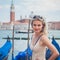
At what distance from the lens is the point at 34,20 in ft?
2.88

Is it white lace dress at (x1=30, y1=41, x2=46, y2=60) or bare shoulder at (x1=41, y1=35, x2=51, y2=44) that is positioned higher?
bare shoulder at (x1=41, y1=35, x2=51, y2=44)

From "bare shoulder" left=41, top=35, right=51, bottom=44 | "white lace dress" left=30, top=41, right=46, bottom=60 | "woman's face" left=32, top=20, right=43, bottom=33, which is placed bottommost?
"white lace dress" left=30, top=41, right=46, bottom=60

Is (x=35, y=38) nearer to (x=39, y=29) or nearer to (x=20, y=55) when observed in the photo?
(x=39, y=29)

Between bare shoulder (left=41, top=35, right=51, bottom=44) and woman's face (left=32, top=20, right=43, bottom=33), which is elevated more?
woman's face (left=32, top=20, right=43, bottom=33)

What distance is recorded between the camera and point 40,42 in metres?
0.84

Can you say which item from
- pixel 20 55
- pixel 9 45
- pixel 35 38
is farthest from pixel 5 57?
pixel 35 38

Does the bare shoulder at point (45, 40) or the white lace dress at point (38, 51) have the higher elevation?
the bare shoulder at point (45, 40)

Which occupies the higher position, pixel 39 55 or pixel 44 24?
pixel 44 24

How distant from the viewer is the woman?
836 millimetres

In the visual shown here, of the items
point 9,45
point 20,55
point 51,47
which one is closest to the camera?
point 51,47

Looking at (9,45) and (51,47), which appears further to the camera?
(9,45)

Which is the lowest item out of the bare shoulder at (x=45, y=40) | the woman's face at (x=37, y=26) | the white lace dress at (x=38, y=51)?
the white lace dress at (x=38, y=51)

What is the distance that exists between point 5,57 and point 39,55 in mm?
1589

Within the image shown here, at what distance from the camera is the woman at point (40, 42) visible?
84 cm
